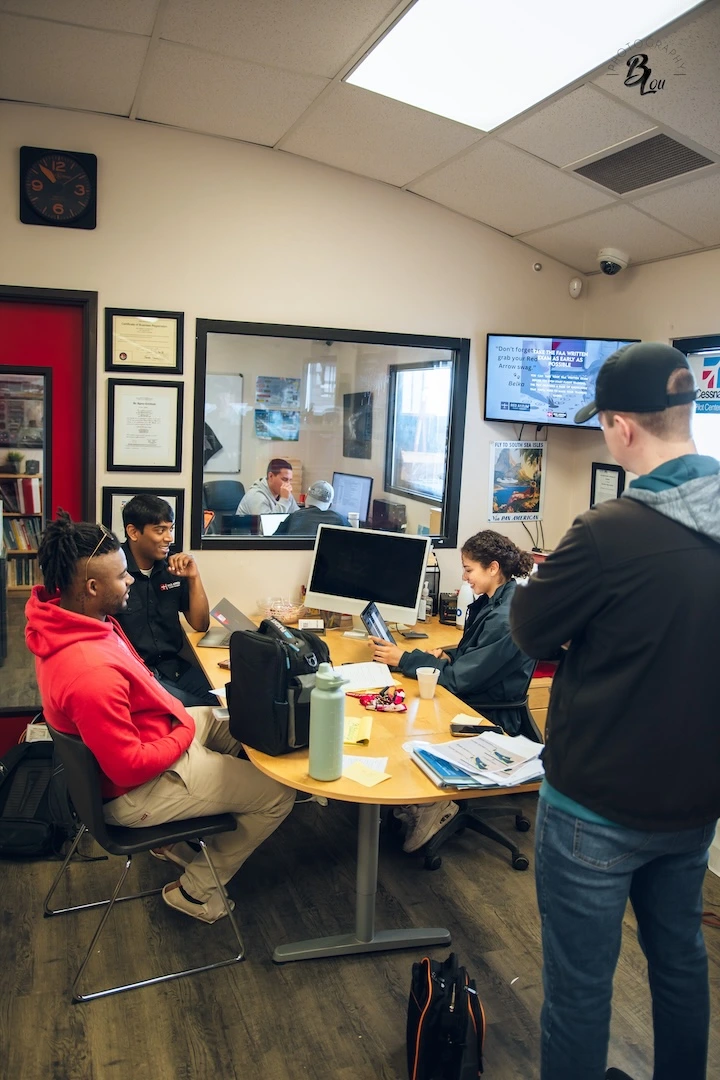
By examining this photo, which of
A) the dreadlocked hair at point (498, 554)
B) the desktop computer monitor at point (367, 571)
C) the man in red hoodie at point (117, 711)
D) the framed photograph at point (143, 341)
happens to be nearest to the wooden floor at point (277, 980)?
the man in red hoodie at point (117, 711)

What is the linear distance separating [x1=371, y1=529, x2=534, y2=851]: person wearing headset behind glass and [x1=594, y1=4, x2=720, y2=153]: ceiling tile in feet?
4.93

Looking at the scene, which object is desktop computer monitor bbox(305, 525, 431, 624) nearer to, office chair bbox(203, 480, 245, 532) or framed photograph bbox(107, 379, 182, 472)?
office chair bbox(203, 480, 245, 532)

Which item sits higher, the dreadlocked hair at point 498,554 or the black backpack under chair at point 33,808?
the dreadlocked hair at point 498,554

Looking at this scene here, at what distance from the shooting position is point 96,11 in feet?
8.68

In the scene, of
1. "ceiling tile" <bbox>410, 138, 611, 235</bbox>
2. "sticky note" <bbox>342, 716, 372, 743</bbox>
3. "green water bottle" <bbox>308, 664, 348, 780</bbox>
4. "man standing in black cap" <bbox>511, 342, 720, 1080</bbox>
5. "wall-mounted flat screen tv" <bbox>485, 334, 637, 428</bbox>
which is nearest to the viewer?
"man standing in black cap" <bbox>511, 342, 720, 1080</bbox>

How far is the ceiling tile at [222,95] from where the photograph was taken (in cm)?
298

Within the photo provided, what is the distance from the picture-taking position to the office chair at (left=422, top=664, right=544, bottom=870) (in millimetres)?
3115

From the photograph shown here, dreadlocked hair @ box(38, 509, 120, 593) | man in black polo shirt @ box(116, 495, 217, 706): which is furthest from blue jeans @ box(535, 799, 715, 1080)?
man in black polo shirt @ box(116, 495, 217, 706)

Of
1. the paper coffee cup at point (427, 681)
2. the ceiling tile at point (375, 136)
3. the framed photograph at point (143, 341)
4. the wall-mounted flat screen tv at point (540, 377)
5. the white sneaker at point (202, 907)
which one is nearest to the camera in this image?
the white sneaker at point (202, 907)

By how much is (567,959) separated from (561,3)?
247 centimetres

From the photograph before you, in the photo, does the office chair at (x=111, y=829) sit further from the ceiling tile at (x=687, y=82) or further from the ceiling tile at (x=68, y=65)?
the ceiling tile at (x=687, y=82)

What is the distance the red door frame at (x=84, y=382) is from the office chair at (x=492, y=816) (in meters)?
1.88

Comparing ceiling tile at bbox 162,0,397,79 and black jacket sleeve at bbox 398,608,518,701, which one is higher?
ceiling tile at bbox 162,0,397,79

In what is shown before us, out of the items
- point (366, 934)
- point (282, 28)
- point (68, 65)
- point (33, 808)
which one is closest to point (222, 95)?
point (68, 65)
